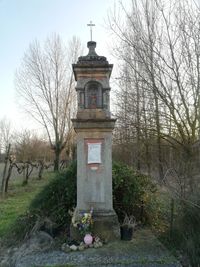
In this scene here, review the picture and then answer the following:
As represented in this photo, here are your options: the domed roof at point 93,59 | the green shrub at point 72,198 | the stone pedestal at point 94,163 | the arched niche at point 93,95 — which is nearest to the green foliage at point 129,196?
the green shrub at point 72,198

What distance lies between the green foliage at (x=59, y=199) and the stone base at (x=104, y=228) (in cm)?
83

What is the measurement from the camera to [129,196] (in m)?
7.20

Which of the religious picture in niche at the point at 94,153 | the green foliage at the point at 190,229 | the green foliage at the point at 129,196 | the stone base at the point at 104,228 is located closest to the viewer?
the green foliage at the point at 190,229

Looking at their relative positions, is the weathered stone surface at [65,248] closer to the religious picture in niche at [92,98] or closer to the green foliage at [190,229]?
the green foliage at [190,229]

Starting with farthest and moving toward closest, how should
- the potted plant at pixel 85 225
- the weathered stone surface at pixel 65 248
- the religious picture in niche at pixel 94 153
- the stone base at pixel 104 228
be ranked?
1. the religious picture in niche at pixel 94 153
2. the stone base at pixel 104 228
3. the potted plant at pixel 85 225
4. the weathered stone surface at pixel 65 248

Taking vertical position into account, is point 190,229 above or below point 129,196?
below

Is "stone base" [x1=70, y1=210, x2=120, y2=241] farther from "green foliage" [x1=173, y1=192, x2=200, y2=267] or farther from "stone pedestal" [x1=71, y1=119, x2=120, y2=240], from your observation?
"green foliage" [x1=173, y1=192, x2=200, y2=267]

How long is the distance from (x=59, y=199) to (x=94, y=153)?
5.69 feet

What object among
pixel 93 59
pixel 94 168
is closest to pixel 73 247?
pixel 94 168

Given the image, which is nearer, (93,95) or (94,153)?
(94,153)

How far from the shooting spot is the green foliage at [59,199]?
22.8 ft

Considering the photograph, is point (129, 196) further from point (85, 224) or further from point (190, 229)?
point (190, 229)

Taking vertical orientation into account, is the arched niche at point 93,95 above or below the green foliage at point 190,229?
above

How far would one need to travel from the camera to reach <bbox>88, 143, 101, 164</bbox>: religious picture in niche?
6254 millimetres
